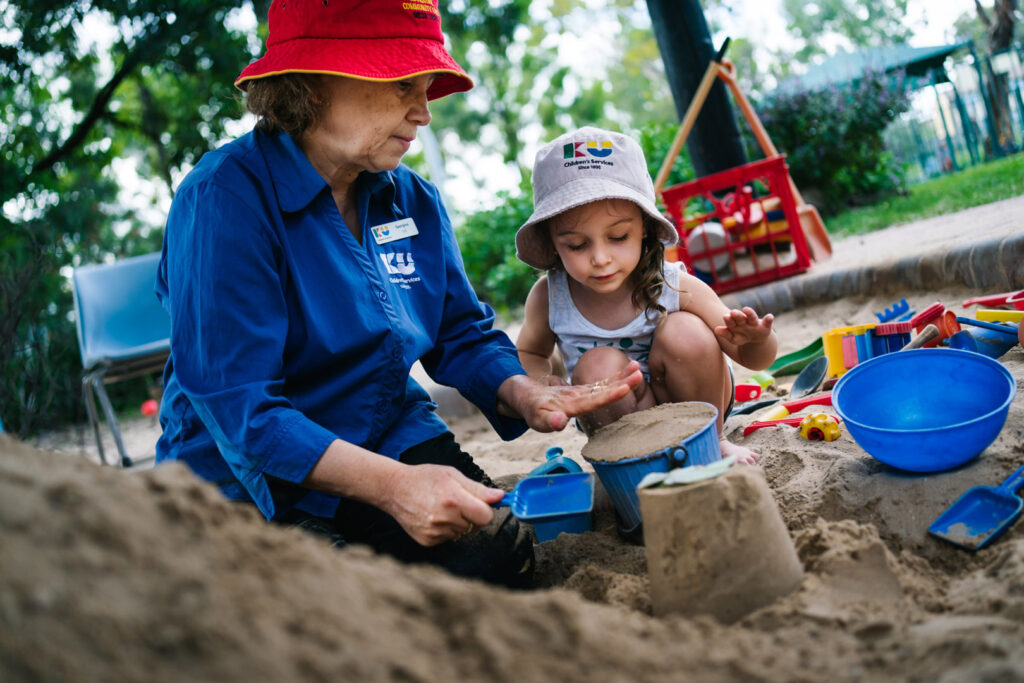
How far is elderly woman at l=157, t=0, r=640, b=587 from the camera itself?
151cm

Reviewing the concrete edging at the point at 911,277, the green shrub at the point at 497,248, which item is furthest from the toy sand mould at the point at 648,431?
the green shrub at the point at 497,248

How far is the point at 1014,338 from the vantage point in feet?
7.52

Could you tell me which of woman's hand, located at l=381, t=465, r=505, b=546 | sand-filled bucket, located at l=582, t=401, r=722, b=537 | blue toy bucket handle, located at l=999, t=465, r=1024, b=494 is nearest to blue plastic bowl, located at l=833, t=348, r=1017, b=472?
blue toy bucket handle, located at l=999, t=465, r=1024, b=494

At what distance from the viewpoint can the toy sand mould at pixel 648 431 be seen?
1.69 metres

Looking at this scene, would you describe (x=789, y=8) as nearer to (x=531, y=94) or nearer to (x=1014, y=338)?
(x=531, y=94)

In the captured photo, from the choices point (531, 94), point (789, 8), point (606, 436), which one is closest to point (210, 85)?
point (606, 436)

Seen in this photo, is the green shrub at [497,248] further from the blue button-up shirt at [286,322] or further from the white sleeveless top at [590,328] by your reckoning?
the blue button-up shirt at [286,322]

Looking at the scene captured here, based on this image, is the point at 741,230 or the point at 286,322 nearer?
the point at 286,322

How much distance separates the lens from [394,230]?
201 cm

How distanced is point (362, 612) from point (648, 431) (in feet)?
3.42

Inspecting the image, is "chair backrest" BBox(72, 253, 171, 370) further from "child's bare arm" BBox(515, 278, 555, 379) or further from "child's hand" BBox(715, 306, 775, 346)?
"child's hand" BBox(715, 306, 775, 346)

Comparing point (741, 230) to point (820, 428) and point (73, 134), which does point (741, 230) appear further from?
point (73, 134)

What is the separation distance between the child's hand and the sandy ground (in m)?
0.73

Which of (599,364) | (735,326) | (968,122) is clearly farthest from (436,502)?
(968,122)
